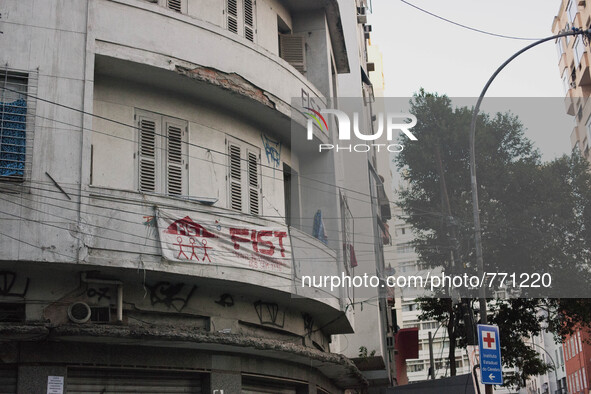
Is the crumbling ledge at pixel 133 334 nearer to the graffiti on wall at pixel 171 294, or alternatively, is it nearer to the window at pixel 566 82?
the graffiti on wall at pixel 171 294

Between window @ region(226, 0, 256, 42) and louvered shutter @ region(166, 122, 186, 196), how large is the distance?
2.70 metres

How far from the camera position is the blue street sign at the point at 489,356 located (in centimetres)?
1516

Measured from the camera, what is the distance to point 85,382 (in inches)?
451

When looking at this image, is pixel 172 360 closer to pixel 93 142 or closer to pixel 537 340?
pixel 93 142

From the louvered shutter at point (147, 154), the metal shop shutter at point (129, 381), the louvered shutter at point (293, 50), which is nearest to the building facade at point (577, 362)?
the louvered shutter at point (293, 50)

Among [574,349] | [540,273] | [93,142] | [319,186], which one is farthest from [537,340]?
[93,142]

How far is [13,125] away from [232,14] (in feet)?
17.8

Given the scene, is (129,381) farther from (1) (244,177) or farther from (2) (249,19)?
(2) (249,19)

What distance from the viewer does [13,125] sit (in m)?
11.5

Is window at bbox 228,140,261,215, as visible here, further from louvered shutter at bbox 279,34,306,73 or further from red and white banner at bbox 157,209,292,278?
louvered shutter at bbox 279,34,306,73

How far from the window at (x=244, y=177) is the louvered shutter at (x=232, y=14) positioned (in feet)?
7.46

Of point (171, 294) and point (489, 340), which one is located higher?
point (171, 294)

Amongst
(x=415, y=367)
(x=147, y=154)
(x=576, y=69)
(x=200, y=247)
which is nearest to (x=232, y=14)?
(x=147, y=154)

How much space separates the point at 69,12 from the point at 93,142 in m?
2.04
